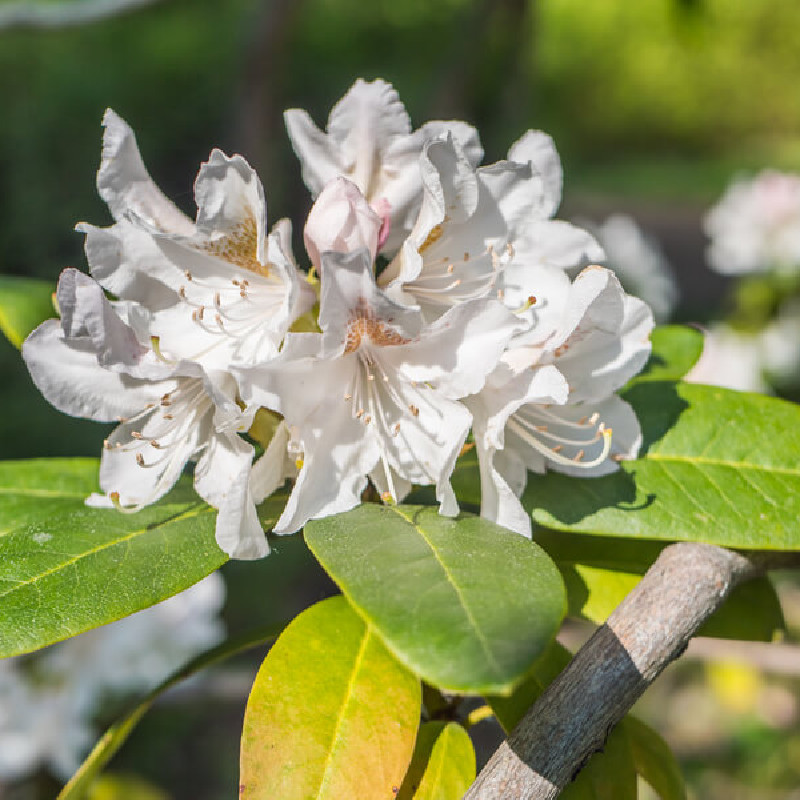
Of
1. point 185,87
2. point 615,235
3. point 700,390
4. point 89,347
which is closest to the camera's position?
point 89,347

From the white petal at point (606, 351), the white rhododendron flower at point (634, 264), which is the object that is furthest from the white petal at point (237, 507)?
the white rhododendron flower at point (634, 264)

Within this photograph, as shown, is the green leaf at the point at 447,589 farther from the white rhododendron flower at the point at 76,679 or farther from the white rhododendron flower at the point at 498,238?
the white rhododendron flower at the point at 76,679

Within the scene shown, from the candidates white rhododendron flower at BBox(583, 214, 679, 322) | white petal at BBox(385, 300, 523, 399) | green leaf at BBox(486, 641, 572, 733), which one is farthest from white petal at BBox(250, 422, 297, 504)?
white rhododendron flower at BBox(583, 214, 679, 322)

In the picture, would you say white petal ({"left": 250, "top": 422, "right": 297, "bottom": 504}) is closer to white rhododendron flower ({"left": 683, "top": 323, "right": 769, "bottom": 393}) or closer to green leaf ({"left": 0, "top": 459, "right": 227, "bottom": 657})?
green leaf ({"left": 0, "top": 459, "right": 227, "bottom": 657})

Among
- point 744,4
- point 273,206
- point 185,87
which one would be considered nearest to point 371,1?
point 185,87

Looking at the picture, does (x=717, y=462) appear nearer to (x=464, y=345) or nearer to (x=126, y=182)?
(x=464, y=345)

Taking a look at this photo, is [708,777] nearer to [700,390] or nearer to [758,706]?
[758,706]
